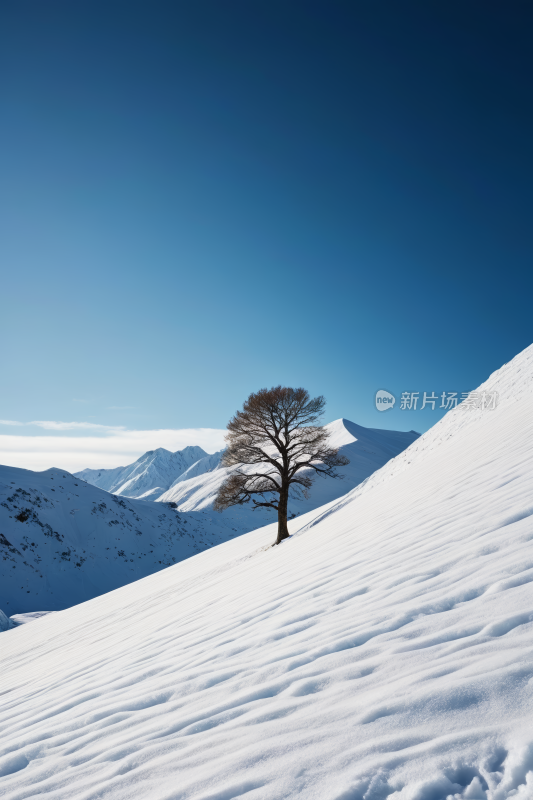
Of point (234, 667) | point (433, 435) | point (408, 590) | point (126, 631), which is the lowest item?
point (126, 631)

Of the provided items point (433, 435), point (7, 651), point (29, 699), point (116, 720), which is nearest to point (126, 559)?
point (7, 651)

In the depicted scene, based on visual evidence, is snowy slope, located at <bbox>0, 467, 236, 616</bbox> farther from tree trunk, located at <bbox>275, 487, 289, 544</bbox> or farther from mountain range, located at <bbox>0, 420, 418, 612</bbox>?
tree trunk, located at <bbox>275, 487, 289, 544</bbox>

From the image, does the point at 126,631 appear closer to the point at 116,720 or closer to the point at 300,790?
the point at 116,720

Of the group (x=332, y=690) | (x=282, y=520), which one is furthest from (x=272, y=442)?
(x=332, y=690)

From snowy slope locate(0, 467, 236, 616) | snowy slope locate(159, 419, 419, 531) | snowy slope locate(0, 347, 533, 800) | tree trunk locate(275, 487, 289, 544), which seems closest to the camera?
snowy slope locate(0, 347, 533, 800)

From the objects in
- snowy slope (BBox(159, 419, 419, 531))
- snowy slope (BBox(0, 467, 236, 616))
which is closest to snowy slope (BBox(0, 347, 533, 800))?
snowy slope (BBox(0, 467, 236, 616))

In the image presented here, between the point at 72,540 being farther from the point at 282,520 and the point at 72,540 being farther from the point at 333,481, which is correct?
the point at 333,481

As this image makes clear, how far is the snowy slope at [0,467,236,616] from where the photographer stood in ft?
67.6

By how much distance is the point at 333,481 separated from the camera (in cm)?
5950

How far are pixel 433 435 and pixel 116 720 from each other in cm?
1140

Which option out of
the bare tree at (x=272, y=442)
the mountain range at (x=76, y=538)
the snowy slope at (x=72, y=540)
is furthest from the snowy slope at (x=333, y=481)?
the bare tree at (x=272, y=442)

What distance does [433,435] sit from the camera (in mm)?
12180

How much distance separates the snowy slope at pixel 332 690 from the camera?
147 cm

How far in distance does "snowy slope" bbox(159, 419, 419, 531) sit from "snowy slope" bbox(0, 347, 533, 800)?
2151cm
